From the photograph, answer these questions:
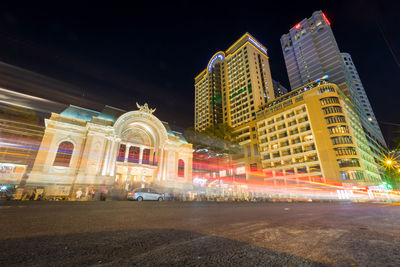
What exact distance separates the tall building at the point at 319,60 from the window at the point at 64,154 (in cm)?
9566

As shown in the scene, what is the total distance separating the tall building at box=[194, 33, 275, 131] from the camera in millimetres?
69875

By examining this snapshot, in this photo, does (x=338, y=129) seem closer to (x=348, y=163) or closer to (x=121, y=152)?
(x=348, y=163)

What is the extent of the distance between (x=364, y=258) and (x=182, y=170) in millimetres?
33859

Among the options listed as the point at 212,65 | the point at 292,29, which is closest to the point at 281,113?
the point at 212,65

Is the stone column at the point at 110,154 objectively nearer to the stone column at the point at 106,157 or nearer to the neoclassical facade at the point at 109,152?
the neoclassical facade at the point at 109,152

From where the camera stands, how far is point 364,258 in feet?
6.12

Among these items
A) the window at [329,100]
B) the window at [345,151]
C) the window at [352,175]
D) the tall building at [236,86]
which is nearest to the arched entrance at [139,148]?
the window at [345,151]

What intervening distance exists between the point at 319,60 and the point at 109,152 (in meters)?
101

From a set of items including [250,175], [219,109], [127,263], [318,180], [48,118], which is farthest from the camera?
[219,109]

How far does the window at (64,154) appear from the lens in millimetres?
23922

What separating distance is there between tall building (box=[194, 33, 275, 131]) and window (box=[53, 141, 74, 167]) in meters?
56.4

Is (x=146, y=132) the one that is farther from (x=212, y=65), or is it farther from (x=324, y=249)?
(x=212, y=65)

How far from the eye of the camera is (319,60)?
8444 centimetres

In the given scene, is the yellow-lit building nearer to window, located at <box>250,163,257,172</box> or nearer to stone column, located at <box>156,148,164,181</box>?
window, located at <box>250,163,257,172</box>
